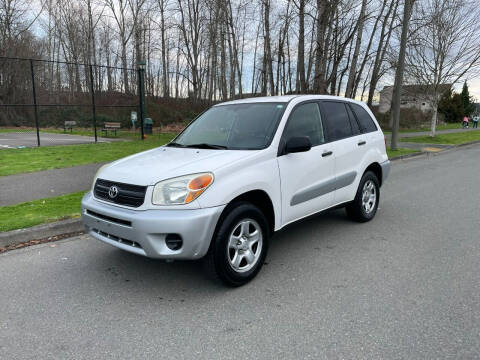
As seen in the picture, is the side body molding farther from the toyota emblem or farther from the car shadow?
the toyota emblem

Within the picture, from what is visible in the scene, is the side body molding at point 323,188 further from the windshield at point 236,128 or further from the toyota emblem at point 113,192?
the toyota emblem at point 113,192

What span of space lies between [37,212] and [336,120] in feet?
15.1

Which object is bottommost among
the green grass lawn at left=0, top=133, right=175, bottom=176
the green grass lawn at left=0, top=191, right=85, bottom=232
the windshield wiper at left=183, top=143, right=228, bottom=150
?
the green grass lawn at left=0, top=191, right=85, bottom=232

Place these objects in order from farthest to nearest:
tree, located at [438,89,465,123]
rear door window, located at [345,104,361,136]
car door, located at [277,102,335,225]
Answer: tree, located at [438,89,465,123]
rear door window, located at [345,104,361,136]
car door, located at [277,102,335,225]

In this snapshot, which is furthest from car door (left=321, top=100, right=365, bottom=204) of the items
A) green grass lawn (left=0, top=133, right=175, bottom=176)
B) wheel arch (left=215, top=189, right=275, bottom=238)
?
green grass lawn (left=0, top=133, right=175, bottom=176)

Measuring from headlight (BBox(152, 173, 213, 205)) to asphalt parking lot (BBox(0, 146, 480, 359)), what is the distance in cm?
92

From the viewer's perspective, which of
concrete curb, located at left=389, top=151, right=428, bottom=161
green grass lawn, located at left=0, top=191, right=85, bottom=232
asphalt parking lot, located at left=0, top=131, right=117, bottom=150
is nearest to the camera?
green grass lawn, located at left=0, top=191, right=85, bottom=232

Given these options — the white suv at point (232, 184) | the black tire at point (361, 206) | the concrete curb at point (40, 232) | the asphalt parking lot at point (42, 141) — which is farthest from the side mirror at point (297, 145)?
the asphalt parking lot at point (42, 141)

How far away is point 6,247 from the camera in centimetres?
470

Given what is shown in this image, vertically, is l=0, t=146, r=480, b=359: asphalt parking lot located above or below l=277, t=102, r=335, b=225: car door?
below

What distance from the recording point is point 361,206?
550 centimetres

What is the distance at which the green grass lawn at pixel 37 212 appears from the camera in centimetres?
513

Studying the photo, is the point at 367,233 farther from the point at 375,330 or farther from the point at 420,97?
the point at 420,97

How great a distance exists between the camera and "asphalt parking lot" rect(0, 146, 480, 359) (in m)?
2.71
